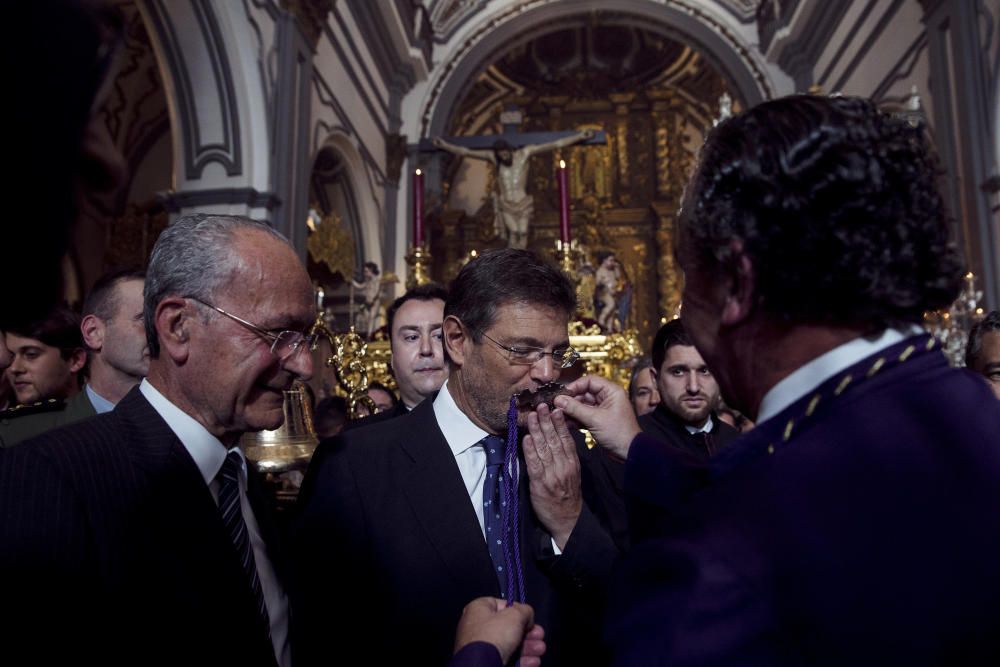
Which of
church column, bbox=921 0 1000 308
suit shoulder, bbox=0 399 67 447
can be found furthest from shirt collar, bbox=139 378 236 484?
church column, bbox=921 0 1000 308

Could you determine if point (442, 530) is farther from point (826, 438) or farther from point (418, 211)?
point (418, 211)

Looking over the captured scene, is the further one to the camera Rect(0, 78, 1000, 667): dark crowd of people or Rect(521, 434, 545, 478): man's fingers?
Rect(521, 434, 545, 478): man's fingers

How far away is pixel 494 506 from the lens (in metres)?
1.76

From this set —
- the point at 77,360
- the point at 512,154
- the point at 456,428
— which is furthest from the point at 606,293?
the point at 456,428

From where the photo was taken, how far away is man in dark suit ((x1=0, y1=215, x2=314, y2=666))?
3.52 ft

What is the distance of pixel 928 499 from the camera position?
82 centimetres

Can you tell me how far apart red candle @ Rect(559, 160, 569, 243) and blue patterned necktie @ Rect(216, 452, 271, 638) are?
4358 millimetres

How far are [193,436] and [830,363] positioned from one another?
1.11 meters

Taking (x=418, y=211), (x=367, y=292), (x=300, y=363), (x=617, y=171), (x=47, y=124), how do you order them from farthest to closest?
1. (x=617, y=171)
2. (x=367, y=292)
3. (x=418, y=211)
4. (x=300, y=363)
5. (x=47, y=124)

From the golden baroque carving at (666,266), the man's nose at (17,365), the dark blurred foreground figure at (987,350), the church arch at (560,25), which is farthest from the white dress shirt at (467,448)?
the golden baroque carving at (666,266)

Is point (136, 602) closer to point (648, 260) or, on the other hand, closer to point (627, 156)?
point (648, 260)

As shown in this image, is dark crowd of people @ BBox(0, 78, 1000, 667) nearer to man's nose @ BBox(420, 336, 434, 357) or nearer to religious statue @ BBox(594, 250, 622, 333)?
man's nose @ BBox(420, 336, 434, 357)

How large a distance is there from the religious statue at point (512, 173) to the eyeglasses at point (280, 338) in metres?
7.49

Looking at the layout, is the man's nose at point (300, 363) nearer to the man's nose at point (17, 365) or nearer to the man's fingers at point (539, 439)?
the man's fingers at point (539, 439)
